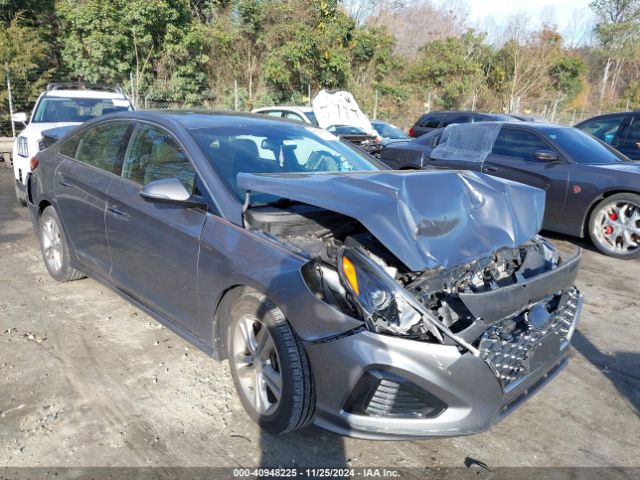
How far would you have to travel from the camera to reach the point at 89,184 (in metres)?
4.00

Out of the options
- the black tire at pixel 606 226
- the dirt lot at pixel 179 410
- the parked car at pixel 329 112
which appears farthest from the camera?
the parked car at pixel 329 112

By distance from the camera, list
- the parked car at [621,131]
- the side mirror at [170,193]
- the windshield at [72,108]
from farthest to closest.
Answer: the windshield at [72,108] < the parked car at [621,131] < the side mirror at [170,193]

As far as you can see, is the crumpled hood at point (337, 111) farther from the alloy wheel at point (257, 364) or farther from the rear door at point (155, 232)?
the alloy wheel at point (257, 364)

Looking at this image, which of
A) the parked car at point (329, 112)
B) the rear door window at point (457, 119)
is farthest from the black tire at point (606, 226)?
the rear door window at point (457, 119)

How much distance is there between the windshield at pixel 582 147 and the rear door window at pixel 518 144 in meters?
0.15

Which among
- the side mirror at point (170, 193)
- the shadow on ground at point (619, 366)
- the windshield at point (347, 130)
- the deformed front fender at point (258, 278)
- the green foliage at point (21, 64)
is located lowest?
the shadow on ground at point (619, 366)

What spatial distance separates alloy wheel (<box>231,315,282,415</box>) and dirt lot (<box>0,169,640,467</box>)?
180 mm

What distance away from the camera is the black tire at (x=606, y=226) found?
233 inches

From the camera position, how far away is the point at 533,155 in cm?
679

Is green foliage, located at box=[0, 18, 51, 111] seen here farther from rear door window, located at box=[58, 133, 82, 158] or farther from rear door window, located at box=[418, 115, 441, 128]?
rear door window, located at box=[58, 133, 82, 158]

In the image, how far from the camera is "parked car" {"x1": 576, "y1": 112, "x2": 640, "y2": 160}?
8.24 meters

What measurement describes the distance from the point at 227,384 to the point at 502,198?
198 cm

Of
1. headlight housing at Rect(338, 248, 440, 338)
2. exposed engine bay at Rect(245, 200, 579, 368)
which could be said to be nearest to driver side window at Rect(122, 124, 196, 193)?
exposed engine bay at Rect(245, 200, 579, 368)

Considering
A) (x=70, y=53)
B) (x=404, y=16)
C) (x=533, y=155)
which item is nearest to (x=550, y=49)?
(x=404, y=16)
